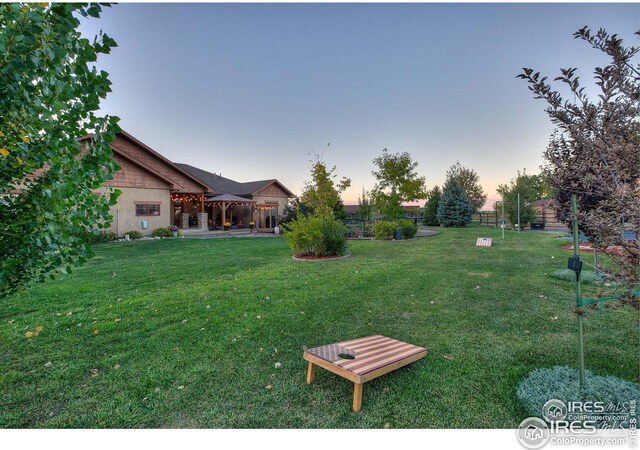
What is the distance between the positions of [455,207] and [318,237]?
2409cm

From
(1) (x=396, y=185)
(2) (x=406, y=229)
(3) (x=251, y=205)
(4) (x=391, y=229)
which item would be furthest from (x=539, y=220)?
(3) (x=251, y=205)

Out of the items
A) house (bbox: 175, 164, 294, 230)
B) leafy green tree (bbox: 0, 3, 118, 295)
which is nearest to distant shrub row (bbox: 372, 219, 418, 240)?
house (bbox: 175, 164, 294, 230)

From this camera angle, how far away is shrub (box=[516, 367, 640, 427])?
261 centimetres

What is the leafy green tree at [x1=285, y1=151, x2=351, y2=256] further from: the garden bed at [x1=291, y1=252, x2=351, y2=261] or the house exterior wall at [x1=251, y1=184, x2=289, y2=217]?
the house exterior wall at [x1=251, y1=184, x2=289, y2=217]

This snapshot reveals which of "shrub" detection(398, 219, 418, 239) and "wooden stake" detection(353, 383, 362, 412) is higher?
"shrub" detection(398, 219, 418, 239)

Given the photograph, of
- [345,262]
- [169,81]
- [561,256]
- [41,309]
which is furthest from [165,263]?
[561,256]

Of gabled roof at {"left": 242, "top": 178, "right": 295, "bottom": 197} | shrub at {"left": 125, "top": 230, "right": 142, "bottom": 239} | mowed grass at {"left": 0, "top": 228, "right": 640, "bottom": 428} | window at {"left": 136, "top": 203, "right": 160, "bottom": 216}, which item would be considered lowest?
mowed grass at {"left": 0, "top": 228, "right": 640, "bottom": 428}

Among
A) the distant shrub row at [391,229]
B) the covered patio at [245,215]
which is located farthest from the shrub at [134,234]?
the distant shrub row at [391,229]

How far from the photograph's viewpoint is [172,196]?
25.1 m

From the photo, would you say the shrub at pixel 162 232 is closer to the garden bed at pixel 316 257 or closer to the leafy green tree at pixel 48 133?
the garden bed at pixel 316 257

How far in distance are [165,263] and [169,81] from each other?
27.0 feet

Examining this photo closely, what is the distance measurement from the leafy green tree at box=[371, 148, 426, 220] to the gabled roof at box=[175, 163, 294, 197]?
12012 mm

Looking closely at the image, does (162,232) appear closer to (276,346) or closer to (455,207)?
(276,346)

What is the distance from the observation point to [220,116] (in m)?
18.3
